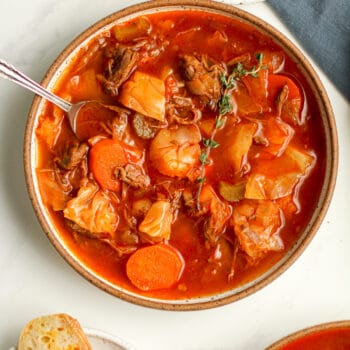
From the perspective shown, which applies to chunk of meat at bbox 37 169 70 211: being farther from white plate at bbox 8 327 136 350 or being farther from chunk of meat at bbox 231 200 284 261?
chunk of meat at bbox 231 200 284 261

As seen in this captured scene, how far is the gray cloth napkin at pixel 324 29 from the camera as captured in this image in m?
3.86

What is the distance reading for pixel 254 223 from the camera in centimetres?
369

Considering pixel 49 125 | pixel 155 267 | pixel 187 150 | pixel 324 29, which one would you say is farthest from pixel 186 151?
pixel 324 29

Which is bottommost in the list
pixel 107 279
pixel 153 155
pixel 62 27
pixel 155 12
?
pixel 107 279

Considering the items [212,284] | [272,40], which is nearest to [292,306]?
[212,284]

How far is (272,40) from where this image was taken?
3.67m

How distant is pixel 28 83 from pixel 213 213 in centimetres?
112

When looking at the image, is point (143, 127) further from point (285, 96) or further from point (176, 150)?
point (285, 96)

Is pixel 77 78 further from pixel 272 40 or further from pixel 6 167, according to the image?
pixel 272 40

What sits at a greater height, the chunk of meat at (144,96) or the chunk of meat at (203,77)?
the chunk of meat at (203,77)

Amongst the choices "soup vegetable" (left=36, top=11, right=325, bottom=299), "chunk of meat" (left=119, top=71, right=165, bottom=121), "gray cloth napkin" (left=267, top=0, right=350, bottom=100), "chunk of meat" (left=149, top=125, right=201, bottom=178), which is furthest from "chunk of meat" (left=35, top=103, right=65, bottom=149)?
"gray cloth napkin" (left=267, top=0, right=350, bottom=100)

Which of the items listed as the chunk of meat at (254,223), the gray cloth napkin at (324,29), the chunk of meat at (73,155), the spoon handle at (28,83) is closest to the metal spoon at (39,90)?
the spoon handle at (28,83)

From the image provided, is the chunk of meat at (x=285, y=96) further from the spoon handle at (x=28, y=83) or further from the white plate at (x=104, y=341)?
the white plate at (x=104, y=341)

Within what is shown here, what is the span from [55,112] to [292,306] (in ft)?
5.31
